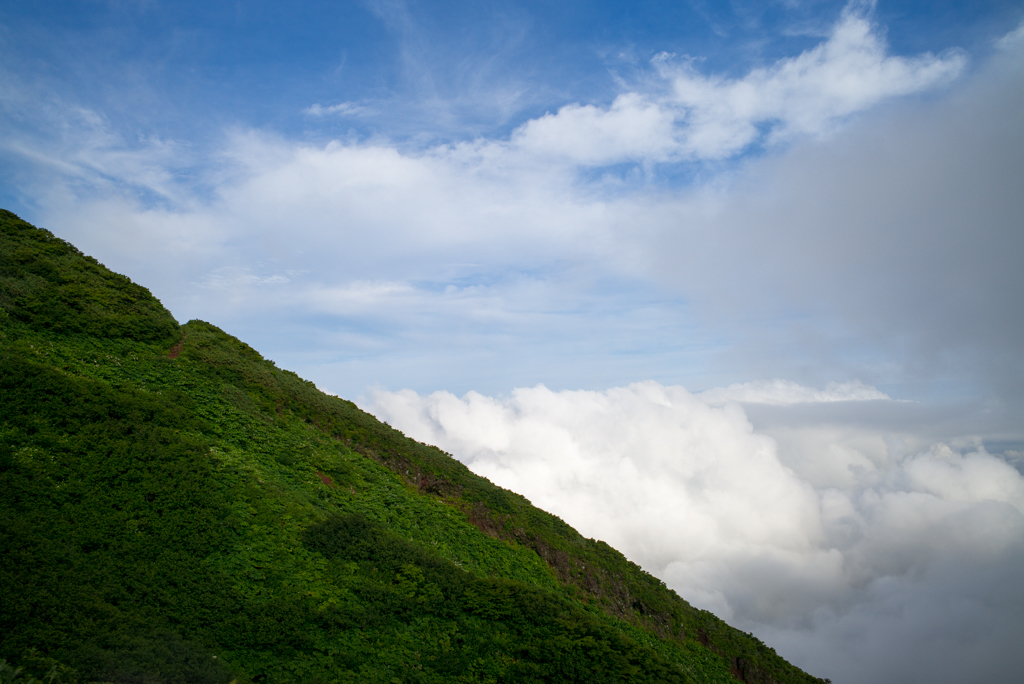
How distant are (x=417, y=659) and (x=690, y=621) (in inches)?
732

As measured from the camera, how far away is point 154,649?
10.6m

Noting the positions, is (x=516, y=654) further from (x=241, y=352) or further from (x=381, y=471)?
(x=241, y=352)

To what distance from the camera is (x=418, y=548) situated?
18234mm

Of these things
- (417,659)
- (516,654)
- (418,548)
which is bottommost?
(417,659)

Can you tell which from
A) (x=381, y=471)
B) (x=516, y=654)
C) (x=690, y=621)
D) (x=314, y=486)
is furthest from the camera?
(x=690, y=621)

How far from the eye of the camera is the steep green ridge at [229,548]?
11.3m

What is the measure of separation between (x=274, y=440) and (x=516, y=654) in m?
12.5

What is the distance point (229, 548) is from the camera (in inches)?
562

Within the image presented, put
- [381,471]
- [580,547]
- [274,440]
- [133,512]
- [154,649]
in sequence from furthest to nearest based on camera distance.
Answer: [580,547], [381,471], [274,440], [133,512], [154,649]

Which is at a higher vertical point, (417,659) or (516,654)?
(516,654)

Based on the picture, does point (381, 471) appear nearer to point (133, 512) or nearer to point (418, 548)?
point (418, 548)

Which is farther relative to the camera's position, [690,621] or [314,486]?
[690,621]

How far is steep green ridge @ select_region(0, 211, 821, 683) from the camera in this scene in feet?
37.0

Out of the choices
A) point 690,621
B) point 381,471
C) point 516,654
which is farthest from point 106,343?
point 690,621
